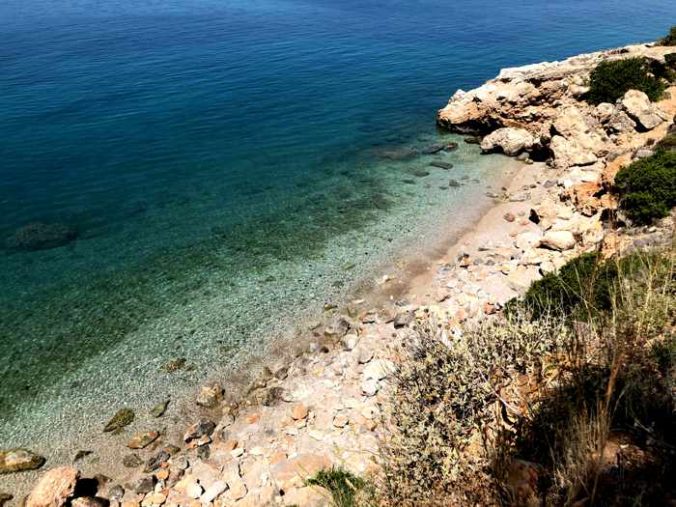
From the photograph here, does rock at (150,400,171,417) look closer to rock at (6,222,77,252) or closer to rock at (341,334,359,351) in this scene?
rock at (341,334,359,351)

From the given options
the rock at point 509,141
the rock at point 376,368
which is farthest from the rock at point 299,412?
the rock at point 509,141

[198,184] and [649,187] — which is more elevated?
[649,187]

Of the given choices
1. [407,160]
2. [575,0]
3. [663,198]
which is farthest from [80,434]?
[575,0]

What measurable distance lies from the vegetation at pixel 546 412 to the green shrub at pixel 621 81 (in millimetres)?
25392

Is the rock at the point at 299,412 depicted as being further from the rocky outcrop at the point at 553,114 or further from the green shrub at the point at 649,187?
the rocky outcrop at the point at 553,114

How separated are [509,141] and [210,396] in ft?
84.8

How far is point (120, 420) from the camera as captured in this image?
44.8ft

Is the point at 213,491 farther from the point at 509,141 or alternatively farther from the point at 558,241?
the point at 509,141

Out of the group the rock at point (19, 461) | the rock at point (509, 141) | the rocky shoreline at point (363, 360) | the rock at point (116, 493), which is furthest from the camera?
the rock at point (509, 141)

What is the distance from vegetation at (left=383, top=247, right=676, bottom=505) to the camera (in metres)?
5.01

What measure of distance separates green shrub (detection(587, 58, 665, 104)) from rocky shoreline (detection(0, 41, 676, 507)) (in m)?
1.29

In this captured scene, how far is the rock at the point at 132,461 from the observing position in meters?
12.5

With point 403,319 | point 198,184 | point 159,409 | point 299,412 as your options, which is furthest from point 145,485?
point 198,184

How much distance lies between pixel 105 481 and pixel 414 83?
44016 millimetres
